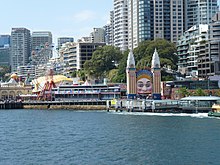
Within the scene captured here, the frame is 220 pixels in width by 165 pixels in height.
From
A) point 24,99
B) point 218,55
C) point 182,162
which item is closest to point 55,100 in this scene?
point 24,99

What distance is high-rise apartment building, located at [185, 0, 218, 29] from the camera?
193500mm

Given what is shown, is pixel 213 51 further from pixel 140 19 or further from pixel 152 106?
pixel 140 19

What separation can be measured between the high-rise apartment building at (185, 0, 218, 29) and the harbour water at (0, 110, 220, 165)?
111m

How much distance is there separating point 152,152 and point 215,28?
97625 mm

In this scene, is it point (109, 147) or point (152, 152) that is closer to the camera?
point (152, 152)

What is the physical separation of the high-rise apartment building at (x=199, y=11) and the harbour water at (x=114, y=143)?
111276 mm

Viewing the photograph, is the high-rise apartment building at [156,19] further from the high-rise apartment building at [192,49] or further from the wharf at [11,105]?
the wharf at [11,105]

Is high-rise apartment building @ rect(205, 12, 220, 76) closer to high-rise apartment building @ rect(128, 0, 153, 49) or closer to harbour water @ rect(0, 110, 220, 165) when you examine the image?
high-rise apartment building @ rect(128, 0, 153, 49)

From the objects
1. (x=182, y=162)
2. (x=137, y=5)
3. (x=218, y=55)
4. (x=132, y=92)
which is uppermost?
(x=137, y=5)

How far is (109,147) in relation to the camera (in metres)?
58.3

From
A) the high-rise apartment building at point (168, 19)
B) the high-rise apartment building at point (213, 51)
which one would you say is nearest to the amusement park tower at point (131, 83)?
the high-rise apartment building at point (213, 51)

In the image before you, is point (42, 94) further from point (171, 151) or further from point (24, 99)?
point (171, 151)

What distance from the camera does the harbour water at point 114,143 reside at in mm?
50875

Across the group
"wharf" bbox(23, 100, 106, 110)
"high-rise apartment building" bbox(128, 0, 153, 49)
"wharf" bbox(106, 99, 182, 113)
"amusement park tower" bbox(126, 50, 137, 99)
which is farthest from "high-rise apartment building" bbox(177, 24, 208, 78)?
"wharf" bbox(106, 99, 182, 113)
